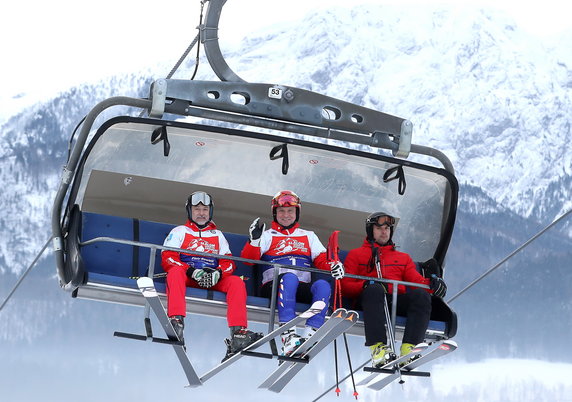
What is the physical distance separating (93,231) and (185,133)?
111 centimetres

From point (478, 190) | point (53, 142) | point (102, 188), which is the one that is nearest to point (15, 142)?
point (53, 142)

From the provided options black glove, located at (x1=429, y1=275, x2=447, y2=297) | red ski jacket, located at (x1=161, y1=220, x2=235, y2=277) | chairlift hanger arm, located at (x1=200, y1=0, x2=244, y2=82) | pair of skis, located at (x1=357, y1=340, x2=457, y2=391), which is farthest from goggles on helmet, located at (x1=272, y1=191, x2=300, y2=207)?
pair of skis, located at (x1=357, y1=340, x2=457, y2=391)

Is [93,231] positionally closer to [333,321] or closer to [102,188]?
[102,188]

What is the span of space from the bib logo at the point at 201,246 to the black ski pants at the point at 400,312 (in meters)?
1.24

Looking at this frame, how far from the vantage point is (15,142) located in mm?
106500

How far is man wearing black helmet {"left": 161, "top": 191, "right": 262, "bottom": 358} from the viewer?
7.61 metres

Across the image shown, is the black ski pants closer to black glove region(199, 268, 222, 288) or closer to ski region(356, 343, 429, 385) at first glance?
ski region(356, 343, 429, 385)

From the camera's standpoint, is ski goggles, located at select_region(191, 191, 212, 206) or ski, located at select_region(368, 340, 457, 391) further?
ski goggles, located at select_region(191, 191, 212, 206)

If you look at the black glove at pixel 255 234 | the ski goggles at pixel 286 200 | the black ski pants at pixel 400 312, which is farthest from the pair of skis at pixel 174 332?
the ski goggles at pixel 286 200

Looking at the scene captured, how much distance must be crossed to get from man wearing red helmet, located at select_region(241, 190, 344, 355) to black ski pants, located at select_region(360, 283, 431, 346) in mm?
335

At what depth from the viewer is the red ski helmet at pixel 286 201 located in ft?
27.8

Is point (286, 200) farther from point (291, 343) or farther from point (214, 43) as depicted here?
point (214, 43)

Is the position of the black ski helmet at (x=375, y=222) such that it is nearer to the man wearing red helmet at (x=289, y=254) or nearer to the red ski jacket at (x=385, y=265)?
the red ski jacket at (x=385, y=265)

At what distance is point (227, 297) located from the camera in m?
7.84
